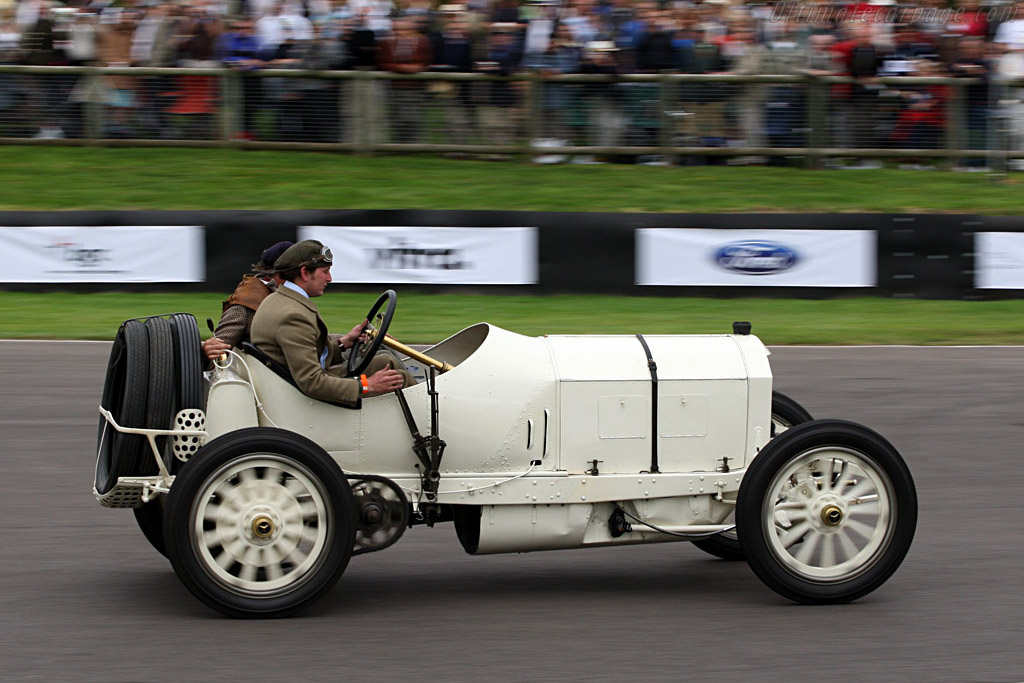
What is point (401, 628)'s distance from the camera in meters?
5.04

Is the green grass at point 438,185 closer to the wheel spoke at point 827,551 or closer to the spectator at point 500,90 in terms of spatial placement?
the spectator at point 500,90

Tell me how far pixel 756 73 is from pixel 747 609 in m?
12.4

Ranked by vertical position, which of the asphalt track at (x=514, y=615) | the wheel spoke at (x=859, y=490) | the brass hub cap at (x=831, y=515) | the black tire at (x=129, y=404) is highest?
the black tire at (x=129, y=404)

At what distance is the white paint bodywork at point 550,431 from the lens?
209 inches

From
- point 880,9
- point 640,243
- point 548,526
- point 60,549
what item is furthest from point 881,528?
point 880,9

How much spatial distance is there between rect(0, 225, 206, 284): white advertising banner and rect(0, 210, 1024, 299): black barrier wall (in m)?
0.09

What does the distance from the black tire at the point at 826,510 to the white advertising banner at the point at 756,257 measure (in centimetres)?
862

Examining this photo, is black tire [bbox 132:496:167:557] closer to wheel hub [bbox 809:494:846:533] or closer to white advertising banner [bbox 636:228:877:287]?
wheel hub [bbox 809:494:846:533]

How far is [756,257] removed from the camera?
13836 mm

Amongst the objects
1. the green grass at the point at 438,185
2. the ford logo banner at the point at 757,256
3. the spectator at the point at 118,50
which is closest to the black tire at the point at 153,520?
the ford logo banner at the point at 757,256

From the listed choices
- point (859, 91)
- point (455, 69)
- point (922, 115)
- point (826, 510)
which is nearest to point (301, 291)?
point (826, 510)

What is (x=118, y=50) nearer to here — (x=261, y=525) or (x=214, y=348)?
(x=214, y=348)

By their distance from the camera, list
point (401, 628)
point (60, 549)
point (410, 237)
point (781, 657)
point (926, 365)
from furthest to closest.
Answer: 1. point (410, 237)
2. point (926, 365)
3. point (60, 549)
4. point (401, 628)
5. point (781, 657)

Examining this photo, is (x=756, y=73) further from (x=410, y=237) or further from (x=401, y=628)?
(x=401, y=628)
